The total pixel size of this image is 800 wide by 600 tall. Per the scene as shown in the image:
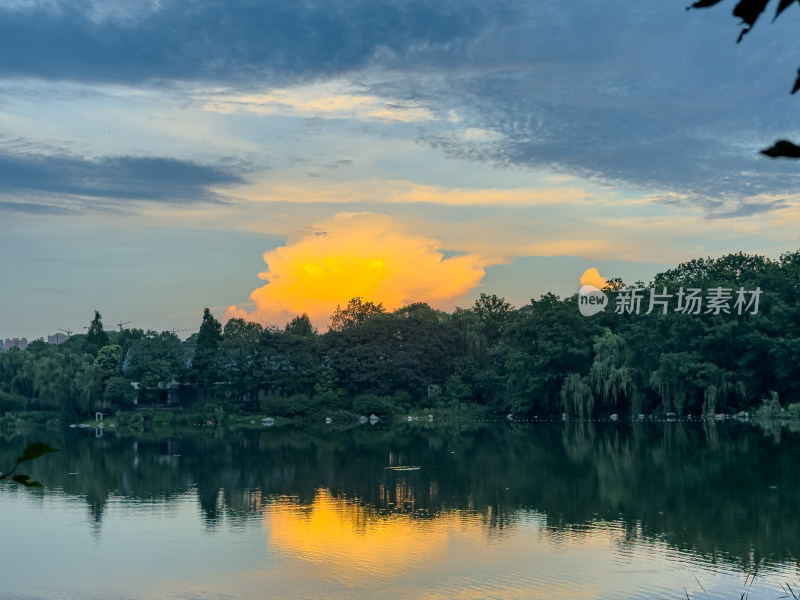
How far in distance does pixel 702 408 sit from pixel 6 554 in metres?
35.2

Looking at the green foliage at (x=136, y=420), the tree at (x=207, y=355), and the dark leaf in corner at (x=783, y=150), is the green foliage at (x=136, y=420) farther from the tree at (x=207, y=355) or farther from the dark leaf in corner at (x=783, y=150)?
the dark leaf in corner at (x=783, y=150)

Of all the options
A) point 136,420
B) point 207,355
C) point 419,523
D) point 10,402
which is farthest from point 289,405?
point 419,523

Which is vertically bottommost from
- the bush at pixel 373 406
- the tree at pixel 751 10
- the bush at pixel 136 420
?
the bush at pixel 136 420

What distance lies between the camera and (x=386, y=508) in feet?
66.0

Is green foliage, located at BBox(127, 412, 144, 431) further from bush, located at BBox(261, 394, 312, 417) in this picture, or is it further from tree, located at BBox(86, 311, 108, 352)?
tree, located at BBox(86, 311, 108, 352)

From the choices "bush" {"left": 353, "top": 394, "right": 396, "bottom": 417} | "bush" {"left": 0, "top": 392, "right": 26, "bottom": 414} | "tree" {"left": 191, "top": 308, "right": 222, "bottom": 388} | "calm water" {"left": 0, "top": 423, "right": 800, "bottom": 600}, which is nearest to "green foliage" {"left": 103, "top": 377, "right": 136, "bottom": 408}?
"tree" {"left": 191, "top": 308, "right": 222, "bottom": 388}

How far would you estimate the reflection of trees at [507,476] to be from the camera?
1769 cm

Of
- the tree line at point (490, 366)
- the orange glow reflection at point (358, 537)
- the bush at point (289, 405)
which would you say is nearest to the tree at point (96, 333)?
the tree line at point (490, 366)

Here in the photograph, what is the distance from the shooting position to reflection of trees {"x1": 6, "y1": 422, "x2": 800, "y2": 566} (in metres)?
17.7

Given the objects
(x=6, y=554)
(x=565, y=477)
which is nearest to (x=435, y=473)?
(x=565, y=477)

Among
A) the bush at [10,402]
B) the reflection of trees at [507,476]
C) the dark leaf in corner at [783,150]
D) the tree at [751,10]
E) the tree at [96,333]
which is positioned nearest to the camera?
the dark leaf in corner at [783,150]

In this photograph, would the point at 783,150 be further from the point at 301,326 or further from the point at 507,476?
the point at 301,326

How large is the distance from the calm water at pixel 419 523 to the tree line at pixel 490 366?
10.1 m

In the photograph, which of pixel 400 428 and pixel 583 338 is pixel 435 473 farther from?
pixel 583 338
